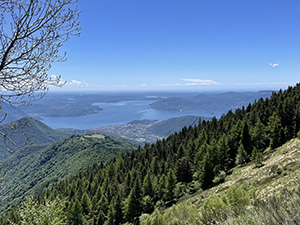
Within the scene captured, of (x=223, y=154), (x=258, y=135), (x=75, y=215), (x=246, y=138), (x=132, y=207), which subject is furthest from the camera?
(x=246, y=138)

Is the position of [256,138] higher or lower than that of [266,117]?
lower

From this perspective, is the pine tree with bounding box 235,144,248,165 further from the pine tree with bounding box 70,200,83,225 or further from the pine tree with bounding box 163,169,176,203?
the pine tree with bounding box 70,200,83,225

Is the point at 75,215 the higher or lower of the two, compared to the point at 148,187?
lower

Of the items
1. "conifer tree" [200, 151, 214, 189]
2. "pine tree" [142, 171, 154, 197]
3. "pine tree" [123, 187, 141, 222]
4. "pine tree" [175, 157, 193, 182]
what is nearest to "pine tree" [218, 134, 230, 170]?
"conifer tree" [200, 151, 214, 189]

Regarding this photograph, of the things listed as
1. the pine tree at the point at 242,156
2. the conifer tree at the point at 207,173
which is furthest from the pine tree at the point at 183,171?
the pine tree at the point at 242,156

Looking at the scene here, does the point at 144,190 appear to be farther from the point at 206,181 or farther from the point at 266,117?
the point at 266,117

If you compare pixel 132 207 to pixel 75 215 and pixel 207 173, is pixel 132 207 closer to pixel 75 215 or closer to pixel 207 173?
pixel 75 215

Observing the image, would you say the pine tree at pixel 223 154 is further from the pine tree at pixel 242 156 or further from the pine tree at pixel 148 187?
the pine tree at pixel 148 187

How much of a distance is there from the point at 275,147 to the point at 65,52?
191ft

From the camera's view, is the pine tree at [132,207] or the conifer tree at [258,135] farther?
the conifer tree at [258,135]

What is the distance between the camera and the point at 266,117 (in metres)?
66.2

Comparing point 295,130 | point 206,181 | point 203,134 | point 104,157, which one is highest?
point 295,130

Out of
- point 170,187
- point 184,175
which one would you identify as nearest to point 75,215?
point 170,187

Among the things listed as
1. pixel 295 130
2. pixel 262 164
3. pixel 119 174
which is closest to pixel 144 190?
pixel 119 174
